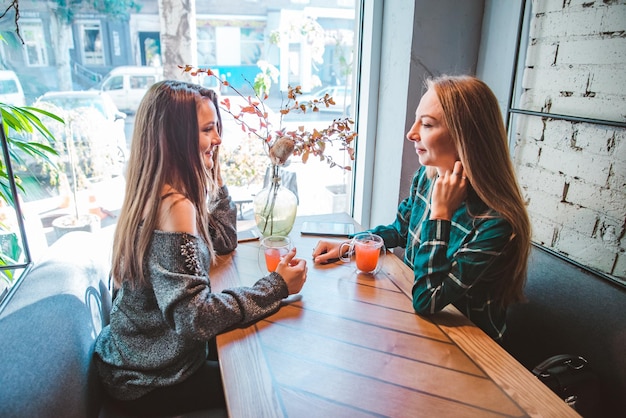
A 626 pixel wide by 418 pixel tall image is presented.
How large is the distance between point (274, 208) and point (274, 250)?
25 cm

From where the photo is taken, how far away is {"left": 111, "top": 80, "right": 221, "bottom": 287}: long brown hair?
3.57 feet

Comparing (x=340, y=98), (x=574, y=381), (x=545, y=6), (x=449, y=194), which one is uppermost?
→ (x=545, y=6)

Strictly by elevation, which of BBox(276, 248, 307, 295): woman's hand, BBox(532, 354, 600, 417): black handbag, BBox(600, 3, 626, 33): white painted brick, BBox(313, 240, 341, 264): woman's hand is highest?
BBox(600, 3, 626, 33): white painted brick

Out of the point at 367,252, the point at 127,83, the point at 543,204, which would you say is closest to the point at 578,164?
the point at 543,204

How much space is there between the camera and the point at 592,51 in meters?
1.32

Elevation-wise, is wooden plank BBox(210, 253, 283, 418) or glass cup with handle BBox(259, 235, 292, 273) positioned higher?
glass cup with handle BBox(259, 235, 292, 273)

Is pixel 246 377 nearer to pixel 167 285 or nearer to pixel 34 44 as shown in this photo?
pixel 167 285

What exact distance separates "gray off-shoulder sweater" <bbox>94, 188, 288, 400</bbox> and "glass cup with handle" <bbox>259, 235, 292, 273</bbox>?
144 millimetres

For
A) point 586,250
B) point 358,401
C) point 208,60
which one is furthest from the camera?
point 208,60

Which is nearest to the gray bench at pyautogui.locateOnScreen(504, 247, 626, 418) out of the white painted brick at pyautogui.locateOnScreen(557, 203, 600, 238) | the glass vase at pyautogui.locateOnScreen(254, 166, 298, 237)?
the white painted brick at pyautogui.locateOnScreen(557, 203, 600, 238)

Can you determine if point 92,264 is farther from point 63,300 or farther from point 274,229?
point 274,229

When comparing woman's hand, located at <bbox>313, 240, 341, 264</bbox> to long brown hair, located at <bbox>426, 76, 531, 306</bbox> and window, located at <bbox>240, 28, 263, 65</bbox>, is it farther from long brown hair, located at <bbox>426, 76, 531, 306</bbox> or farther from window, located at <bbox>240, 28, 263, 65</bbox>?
window, located at <bbox>240, 28, 263, 65</bbox>

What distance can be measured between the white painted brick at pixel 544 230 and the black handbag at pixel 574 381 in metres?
0.48

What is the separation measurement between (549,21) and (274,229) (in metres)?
1.21
